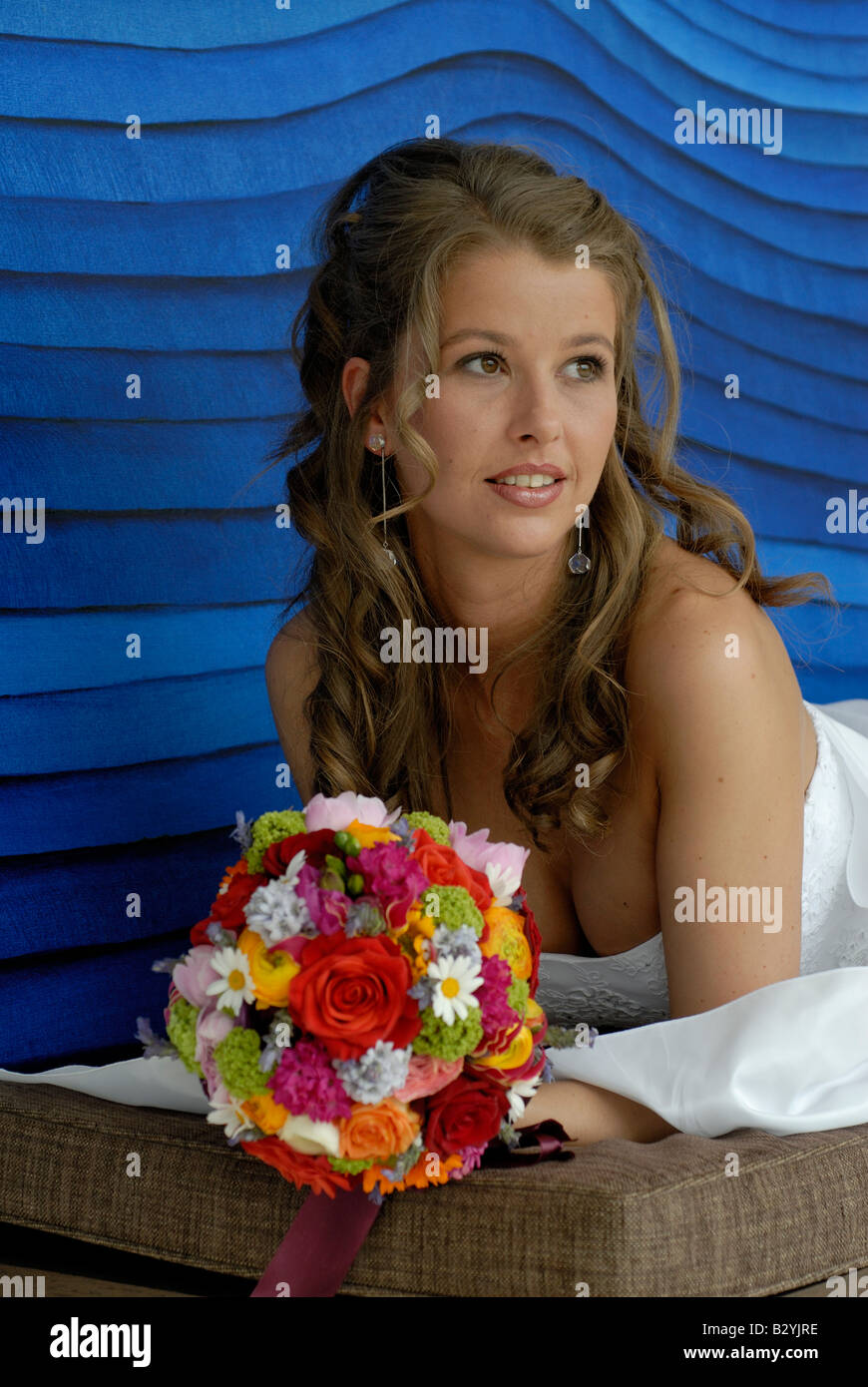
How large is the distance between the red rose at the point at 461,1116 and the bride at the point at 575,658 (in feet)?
0.96

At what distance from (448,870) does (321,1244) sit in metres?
0.48

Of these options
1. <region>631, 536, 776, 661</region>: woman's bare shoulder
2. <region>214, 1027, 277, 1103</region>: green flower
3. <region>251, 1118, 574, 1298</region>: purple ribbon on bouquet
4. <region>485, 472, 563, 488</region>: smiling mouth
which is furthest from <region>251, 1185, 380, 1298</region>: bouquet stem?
<region>485, 472, 563, 488</region>: smiling mouth

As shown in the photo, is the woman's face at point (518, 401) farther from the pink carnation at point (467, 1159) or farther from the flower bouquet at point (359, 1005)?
the pink carnation at point (467, 1159)

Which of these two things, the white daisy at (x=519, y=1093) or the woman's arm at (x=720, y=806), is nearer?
the white daisy at (x=519, y=1093)

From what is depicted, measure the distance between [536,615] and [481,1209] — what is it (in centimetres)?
110

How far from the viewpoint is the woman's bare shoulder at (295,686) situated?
2688mm

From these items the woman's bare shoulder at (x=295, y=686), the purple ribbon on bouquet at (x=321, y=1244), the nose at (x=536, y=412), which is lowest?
the purple ribbon on bouquet at (x=321, y=1244)

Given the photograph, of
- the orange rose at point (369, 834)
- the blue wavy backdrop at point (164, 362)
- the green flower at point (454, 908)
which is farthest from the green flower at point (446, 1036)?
the blue wavy backdrop at point (164, 362)

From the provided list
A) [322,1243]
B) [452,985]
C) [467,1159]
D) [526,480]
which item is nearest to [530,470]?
[526,480]

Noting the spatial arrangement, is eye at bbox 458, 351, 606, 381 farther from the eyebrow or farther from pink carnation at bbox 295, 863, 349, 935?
pink carnation at bbox 295, 863, 349, 935

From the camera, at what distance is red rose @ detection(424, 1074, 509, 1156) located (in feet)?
5.45

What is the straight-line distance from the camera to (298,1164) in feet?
5.43
